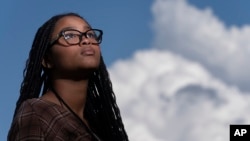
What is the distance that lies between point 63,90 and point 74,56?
0.34 meters

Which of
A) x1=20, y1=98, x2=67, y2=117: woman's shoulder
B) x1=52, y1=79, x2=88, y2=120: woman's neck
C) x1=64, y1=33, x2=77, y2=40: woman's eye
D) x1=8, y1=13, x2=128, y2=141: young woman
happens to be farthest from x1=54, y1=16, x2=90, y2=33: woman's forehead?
x1=20, y1=98, x2=67, y2=117: woman's shoulder

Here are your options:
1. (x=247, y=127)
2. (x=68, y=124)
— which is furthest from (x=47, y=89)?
(x=247, y=127)

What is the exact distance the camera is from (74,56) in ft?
15.6

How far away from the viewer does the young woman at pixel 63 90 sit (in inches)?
177

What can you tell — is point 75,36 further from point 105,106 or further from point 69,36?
point 105,106

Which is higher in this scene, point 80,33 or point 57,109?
point 80,33

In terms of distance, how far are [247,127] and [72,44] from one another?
674 cm

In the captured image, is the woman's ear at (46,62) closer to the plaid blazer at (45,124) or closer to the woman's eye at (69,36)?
the woman's eye at (69,36)

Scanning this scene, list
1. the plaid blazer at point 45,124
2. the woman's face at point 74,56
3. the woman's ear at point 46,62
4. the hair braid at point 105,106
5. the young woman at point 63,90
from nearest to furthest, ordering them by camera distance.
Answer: the plaid blazer at point 45,124
the young woman at point 63,90
the woman's face at point 74,56
the woman's ear at point 46,62
the hair braid at point 105,106

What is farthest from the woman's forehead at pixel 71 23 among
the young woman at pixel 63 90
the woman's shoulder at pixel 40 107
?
the woman's shoulder at pixel 40 107

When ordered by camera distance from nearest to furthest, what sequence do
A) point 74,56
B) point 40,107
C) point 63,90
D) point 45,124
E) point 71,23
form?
point 45,124 < point 40,107 < point 74,56 < point 63,90 < point 71,23

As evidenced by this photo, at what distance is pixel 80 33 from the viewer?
4918 mm

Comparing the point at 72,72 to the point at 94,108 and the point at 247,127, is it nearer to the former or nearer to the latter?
the point at 94,108

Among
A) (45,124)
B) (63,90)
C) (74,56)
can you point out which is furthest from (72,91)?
(45,124)
